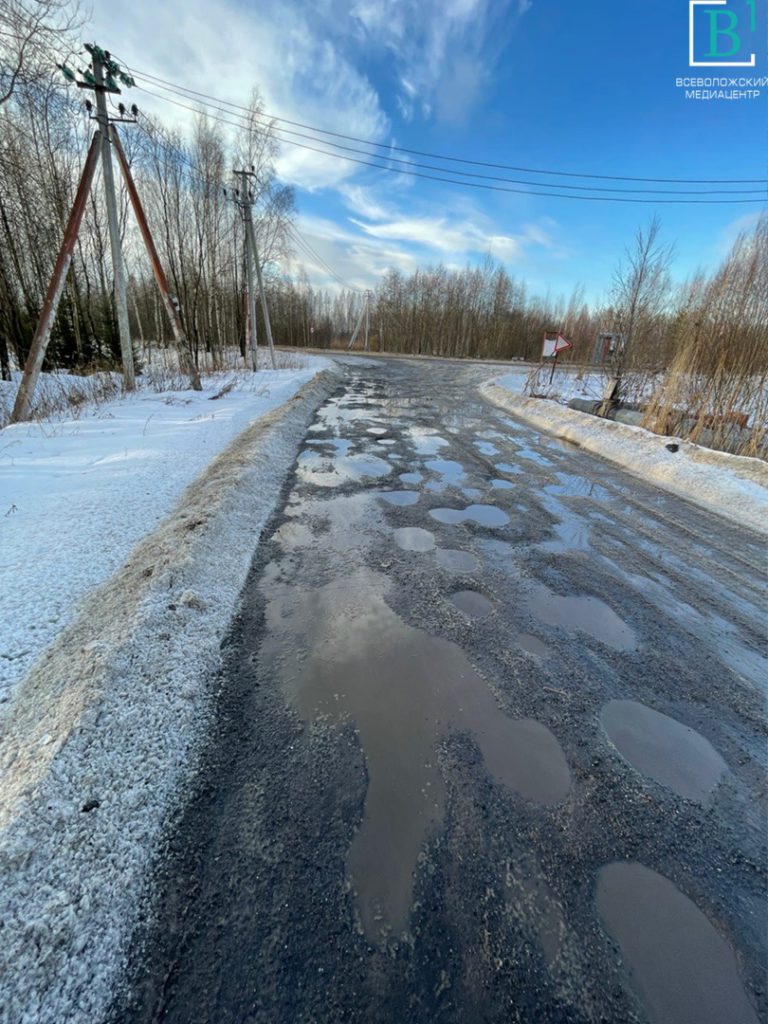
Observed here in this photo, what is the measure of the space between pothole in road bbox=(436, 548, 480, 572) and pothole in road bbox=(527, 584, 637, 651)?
1.63 ft

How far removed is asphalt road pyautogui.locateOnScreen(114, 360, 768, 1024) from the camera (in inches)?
45.3

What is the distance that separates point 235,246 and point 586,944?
1035 inches

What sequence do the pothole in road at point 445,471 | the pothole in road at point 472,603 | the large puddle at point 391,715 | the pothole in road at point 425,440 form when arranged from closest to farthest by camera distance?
the large puddle at point 391,715 → the pothole in road at point 472,603 → the pothole in road at point 445,471 → the pothole in road at point 425,440

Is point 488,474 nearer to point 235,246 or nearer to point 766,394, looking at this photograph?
point 766,394

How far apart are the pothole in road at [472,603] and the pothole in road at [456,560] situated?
32 cm

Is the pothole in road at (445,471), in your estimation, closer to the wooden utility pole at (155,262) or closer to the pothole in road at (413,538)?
the pothole in road at (413,538)

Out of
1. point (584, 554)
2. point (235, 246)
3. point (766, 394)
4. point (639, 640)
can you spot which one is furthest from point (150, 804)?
point (235, 246)

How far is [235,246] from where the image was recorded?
836 inches

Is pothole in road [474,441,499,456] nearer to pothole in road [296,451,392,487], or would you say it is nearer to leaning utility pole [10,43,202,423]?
pothole in road [296,451,392,487]

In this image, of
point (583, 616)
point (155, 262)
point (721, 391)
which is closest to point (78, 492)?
point (583, 616)

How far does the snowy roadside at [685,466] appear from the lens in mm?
5199

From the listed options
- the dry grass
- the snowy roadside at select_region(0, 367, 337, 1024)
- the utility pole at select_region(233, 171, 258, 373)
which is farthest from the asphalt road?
the utility pole at select_region(233, 171, 258, 373)

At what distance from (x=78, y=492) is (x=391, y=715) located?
3975mm

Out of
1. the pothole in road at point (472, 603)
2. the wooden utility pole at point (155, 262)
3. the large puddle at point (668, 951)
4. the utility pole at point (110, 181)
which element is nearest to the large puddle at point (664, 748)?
the large puddle at point (668, 951)
